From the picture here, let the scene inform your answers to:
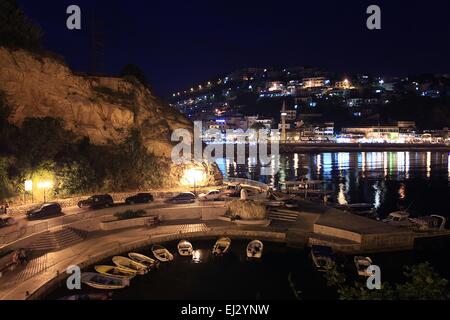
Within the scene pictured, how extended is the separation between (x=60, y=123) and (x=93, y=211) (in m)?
7.29

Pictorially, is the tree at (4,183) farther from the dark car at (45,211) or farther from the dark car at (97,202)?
the dark car at (97,202)

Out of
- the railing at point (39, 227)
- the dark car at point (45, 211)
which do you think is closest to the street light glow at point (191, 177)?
the railing at point (39, 227)

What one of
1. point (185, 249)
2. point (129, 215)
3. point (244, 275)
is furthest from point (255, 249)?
point (129, 215)

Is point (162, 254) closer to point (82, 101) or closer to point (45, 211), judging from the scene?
point (45, 211)

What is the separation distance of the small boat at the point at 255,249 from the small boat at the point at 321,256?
85.1 inches

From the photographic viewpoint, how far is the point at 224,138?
11100 centimetres

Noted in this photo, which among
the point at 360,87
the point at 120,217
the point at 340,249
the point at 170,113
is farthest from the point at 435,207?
the point at 360,87

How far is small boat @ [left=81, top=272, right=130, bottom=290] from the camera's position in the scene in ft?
44.2

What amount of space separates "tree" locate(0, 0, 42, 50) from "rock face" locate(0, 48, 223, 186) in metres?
1.60

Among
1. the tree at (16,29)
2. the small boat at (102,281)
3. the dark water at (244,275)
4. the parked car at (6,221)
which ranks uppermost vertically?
the tree at (16,29)

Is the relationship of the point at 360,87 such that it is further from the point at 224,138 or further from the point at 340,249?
the point at 340,249

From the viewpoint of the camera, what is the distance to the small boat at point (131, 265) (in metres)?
15.0

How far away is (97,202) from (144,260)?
641 centimetres

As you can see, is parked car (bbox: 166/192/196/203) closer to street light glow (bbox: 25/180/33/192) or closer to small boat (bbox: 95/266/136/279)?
street light glow (bbox: 25/180/33/192)
